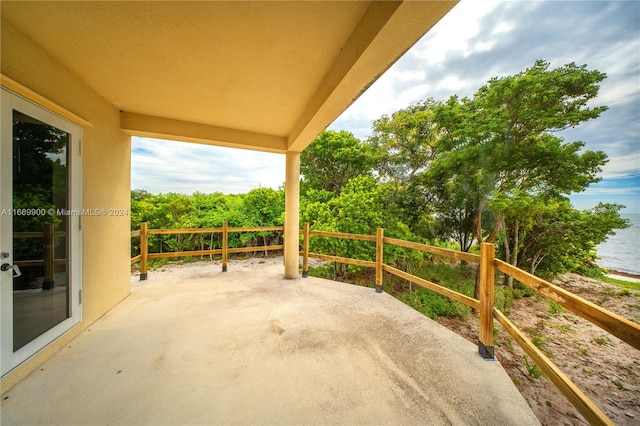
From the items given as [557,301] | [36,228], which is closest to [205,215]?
[36,228]

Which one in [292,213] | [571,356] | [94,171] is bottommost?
[571,356]

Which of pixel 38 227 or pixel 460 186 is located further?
pixel 460 186

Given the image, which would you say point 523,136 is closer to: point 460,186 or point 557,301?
point 460,186

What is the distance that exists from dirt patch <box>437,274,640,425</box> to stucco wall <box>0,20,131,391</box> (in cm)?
591

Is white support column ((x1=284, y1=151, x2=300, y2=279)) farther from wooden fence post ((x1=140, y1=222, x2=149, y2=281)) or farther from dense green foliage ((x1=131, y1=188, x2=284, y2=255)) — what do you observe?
dense green foliage ((x1=131, y1=188, x2=284, y2=255))

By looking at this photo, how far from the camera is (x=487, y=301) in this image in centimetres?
188

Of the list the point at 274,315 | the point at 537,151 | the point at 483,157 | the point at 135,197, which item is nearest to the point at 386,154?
the point at 483,157

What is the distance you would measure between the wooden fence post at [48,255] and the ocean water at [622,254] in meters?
17.7

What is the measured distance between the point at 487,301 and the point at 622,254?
17.8 meters

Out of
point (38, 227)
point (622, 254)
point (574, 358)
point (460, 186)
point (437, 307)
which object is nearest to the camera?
point (38, 227)

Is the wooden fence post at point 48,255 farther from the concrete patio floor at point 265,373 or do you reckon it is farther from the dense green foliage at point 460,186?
the dense green foliage at point 460,186

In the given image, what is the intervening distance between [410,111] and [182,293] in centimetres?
967

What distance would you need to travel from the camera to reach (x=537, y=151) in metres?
5.87

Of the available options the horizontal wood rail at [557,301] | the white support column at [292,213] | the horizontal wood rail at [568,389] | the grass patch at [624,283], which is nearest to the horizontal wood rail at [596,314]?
the horizontal wood rail at [557,301]
